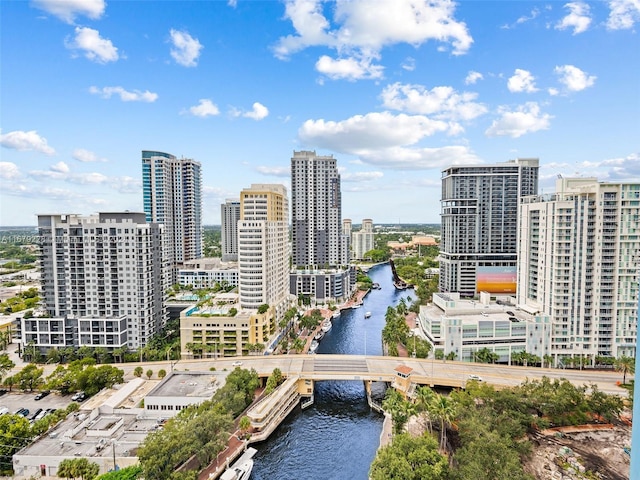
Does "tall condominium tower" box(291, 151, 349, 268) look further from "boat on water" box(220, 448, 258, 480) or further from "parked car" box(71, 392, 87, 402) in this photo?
"boat on water" box(220, 448, 258, 480)

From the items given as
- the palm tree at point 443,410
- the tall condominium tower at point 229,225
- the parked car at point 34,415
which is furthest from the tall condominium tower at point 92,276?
the tall condominium tower at point 229,225

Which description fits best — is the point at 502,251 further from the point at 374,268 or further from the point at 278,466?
the point at 374,268

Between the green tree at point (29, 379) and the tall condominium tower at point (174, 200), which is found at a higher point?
the tall condominium tower at point (174, 200)

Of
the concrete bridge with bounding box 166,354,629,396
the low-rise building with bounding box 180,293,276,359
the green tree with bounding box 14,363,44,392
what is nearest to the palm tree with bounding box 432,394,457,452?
the concrete bridge with bounding box 166,354,629,396

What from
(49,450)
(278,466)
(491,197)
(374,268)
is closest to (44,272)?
(49,450)

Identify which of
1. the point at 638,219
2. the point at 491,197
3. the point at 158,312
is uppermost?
the point at 491,197

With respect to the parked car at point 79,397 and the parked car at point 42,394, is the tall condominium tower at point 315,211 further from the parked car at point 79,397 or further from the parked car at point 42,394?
the parked car at point 42,394
